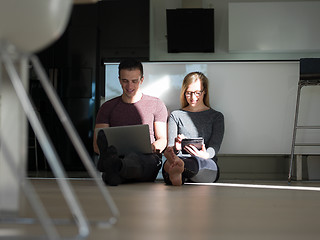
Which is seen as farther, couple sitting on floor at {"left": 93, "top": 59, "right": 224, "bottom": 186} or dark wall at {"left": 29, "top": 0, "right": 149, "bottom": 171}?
dark wall at {"left": 29, "top": 0, "right": 149, "bottom": 171}

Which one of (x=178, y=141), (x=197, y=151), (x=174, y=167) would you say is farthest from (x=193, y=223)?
(x=178, y=141)

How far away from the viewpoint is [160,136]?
313cm

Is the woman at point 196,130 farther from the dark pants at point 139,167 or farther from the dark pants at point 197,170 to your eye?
the dark pants at point 139,167

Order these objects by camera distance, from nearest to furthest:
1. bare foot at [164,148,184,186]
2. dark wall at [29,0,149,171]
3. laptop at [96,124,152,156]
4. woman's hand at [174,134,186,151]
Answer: bare foot at [164,148,184,186]
laptop at [96,124,152,156]
woman's hand at [174,134,186,151]
dark wall at [29,0,149,171]

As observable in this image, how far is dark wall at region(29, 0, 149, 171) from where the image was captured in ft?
18.7

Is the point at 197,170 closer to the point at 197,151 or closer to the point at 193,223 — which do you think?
the point at 197,151

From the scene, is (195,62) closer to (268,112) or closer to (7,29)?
(268,112)

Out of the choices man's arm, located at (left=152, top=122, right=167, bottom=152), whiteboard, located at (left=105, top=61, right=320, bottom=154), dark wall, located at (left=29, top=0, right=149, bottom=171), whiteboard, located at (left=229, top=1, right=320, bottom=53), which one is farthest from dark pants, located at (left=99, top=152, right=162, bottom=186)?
whiteboard, located at (left=229, top=1, right=320, bottom=53)

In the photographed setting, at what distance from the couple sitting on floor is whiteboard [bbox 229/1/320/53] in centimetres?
264

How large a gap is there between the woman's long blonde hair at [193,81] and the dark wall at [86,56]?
2418 mm

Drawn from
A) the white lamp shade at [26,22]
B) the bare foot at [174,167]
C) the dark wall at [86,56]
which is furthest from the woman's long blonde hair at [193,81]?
the white lamp shade at [26,22]

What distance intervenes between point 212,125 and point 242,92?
593 mm

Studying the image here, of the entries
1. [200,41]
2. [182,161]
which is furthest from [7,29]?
[200,41]

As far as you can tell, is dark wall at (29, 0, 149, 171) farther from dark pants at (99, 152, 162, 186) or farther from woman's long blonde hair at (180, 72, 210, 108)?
dark pants at (99, 152, 162, 186)
